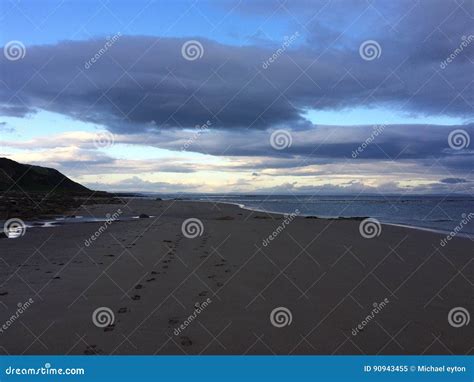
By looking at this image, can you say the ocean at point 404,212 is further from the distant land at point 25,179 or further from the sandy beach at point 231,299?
the distant land at point 25,179

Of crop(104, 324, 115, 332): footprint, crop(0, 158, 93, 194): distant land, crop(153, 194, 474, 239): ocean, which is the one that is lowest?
crop(0, 158, 93, 194): distant land

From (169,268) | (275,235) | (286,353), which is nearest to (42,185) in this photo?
(275,235)

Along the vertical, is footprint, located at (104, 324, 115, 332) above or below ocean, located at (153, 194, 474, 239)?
below

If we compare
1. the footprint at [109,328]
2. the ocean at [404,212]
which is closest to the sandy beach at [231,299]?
the footprint at [109,328]

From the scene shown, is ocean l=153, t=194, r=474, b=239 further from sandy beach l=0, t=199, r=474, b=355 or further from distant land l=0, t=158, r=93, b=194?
distant land l=0, t=158, r=93, b=194

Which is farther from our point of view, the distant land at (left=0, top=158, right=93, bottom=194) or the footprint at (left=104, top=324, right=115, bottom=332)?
the distant land at (left=0, top=158, right=93, bottom=194)

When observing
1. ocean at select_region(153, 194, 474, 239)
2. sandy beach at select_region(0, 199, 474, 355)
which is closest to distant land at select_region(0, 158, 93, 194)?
ocean at select_region(153, 194, 474, 239)

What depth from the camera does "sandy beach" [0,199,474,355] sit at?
6.75m

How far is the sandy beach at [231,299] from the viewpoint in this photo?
675 centimetres

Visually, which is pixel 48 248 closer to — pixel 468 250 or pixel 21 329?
pixel 21 329

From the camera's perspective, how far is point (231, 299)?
9078 mm

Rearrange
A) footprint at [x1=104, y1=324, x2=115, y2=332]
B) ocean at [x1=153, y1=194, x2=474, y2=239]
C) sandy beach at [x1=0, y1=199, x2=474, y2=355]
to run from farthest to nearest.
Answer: ocean at [x1=153, y1=194, x2=474, y2=239] < footprint at [x1=104, y1=324, x2=115, y2=332] < sandy beach at [x1=0, y1=199, x2=474, y2=355]

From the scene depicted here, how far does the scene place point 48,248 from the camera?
15383mm

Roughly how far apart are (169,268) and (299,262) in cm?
400
